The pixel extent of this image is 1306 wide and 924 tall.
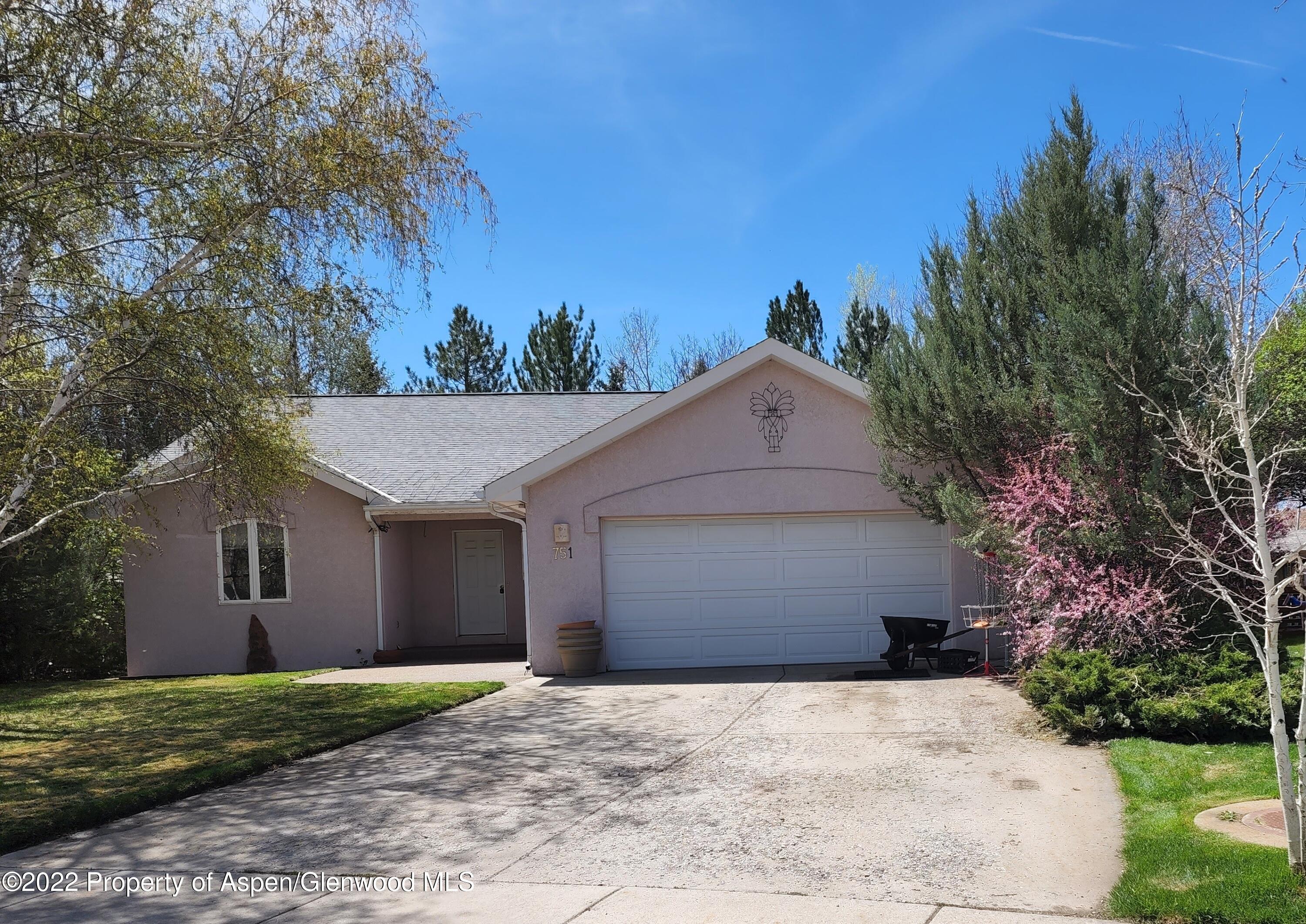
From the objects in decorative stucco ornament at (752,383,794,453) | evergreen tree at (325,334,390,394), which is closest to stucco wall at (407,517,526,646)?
decorative stucco ornament at (752,383,794,453)

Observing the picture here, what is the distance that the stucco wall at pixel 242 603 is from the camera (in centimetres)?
1667

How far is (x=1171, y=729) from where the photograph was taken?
322 inches

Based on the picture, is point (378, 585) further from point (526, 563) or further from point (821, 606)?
point (821, 606)

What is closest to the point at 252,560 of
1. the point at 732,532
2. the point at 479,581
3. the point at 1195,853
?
the point at 479,581

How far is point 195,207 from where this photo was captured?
987cm

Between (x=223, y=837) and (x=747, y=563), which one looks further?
(x=747, y=563)

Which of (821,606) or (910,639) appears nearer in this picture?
(910,639)

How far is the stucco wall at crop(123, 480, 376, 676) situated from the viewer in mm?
16672

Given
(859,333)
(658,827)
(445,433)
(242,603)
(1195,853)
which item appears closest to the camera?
(1195,853)

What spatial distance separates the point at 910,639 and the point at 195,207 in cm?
935

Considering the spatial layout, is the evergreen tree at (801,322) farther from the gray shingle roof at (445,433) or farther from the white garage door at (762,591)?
the white garage door at (762,591)

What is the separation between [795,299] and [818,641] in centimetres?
1959

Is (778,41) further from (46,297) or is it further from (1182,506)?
(46,297)

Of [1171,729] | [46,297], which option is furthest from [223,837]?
[1171,729]
